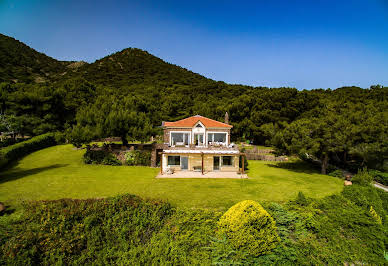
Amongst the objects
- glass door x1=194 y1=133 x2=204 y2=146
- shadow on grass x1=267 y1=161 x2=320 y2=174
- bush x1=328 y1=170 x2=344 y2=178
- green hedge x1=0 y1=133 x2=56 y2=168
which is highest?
glass door x1=194 y1=133 x2=204 y2=146

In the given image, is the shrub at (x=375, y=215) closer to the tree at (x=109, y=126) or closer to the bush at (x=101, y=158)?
the tree at (x=109, y=126)

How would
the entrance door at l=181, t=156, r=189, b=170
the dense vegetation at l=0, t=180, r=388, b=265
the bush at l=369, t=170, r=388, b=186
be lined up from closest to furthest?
the dense vegetation at l=0, t=180, r=388, b=265
the bush at l=369, t=170, r=388, b=186
the entrance door at l=181, t=156, r=189, b=170

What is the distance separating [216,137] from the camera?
1003 inches

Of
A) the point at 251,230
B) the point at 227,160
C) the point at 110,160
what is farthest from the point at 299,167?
the point at 110,160

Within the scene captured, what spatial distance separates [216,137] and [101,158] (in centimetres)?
1555

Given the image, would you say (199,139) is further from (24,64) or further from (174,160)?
(24,64)

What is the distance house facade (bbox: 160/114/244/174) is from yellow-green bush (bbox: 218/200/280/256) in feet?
41.7

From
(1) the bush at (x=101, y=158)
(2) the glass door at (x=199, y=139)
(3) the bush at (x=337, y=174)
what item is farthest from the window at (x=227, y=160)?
(1) the bush at (x=101, y=158)

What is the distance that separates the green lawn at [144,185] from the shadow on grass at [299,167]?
0.48 m

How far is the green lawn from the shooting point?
44.3 ft

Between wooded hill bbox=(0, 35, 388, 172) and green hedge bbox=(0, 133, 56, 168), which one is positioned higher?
wooded hill bbox=(0, 35, 388, 172)

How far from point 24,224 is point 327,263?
12.1 metres

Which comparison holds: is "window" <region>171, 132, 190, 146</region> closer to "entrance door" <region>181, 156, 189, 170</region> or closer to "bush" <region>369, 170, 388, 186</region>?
"entrance door" <region>181, 156, 189, 170</region>

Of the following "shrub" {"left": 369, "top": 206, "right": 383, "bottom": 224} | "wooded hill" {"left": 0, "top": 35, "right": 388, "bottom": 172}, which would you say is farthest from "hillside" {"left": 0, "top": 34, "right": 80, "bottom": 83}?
"shrub" {"left": 369, "top": 206, "right": 383, "bottom": 224}
